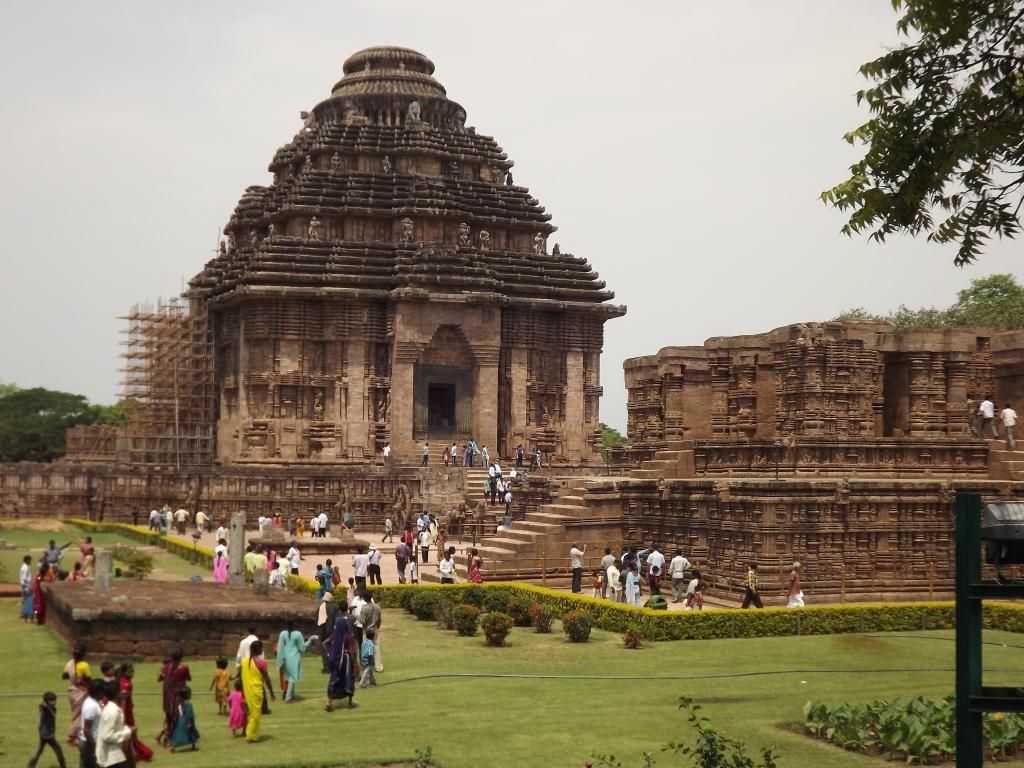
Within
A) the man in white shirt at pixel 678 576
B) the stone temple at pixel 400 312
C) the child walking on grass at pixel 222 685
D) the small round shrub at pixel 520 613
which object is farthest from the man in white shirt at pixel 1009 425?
the stone temple at pixel 400 312

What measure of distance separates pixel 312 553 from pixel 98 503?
11.9 m

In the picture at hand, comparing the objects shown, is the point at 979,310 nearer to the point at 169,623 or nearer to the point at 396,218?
the point at 396,218

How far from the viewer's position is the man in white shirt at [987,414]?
27047 millimetres

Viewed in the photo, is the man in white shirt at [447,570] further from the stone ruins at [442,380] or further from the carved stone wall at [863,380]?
the carved stone wall at [863,380]

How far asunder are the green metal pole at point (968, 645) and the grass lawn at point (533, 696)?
23.5 feet

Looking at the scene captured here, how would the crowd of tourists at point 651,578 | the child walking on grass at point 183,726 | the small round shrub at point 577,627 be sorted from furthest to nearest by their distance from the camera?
the crowd of tourists at point 651,578
the small round shrub at point 577,627
the child walking on grass at point 183,726

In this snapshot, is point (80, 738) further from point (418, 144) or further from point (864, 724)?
point (418, 144)

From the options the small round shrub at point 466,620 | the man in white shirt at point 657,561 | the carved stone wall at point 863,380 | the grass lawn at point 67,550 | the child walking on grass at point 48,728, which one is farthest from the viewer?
the grass lawn at point 67,550

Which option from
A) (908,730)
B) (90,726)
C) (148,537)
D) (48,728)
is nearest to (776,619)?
(908,730)

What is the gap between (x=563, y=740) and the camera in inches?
541

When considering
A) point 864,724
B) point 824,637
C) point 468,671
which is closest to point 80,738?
point 468,671

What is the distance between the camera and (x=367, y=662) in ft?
55.1

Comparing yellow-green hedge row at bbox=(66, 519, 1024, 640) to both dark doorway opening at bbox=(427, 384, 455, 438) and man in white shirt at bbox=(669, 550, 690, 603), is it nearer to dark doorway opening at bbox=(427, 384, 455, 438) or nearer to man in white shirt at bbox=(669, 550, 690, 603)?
man in white shirt at bbox=(669, 550, 690, 603)

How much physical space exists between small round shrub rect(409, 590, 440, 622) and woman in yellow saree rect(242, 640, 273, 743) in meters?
8.06
